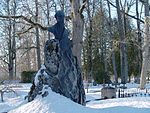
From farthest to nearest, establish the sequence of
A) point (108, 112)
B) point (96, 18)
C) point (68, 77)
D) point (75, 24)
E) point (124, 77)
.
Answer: point (96, 18), point (124, 77), point (75, 24), point (68, 77), point (108, 112)

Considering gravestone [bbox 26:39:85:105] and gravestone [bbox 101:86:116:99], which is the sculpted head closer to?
gravestone [bbox 26:39:85:105]

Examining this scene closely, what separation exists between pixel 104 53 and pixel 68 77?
1384 inches

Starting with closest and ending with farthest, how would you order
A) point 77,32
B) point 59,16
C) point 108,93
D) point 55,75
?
point 55,75, point 59,16, point 77,32, point 108,93

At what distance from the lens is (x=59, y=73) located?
24.5ft

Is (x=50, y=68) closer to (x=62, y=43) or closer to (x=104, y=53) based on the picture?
(x=62, y=43)

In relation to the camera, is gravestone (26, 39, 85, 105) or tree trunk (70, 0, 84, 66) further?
tree trunk (70, 0, 84, 66)

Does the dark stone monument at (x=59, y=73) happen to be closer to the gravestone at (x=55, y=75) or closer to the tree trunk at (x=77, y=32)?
the gravestone at (x=55, y=75)

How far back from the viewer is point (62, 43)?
8.10 m

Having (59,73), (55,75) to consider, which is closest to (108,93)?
A: (59,73)

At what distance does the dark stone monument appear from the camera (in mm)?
7203

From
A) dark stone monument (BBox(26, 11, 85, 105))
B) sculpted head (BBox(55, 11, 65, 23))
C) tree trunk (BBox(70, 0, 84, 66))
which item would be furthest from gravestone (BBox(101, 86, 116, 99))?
sculpted head (BBox(55, 11, 65, 23))

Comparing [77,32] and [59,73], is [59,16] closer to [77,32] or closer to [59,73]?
[59,73]

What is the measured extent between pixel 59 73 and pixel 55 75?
0.57 ft

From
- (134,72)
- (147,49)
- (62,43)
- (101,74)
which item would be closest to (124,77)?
(101,74)
